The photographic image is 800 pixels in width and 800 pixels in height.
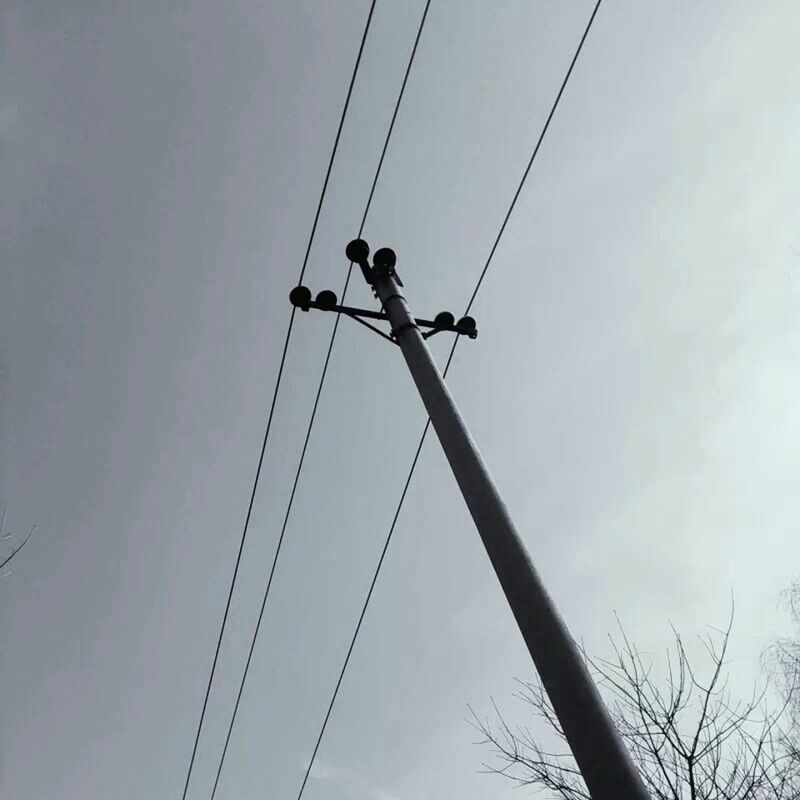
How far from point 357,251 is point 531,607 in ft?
11.1

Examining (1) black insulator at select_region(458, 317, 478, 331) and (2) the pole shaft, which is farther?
(1) black insulator at select_region(458, 317, 478, 331)

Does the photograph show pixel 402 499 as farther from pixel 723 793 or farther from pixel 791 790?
pixel 791 790

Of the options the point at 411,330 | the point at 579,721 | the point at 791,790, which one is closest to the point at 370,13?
the point at 411,330

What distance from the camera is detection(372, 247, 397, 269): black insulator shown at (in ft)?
17.2

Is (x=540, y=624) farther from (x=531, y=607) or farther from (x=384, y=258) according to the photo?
(x=384, y=258)

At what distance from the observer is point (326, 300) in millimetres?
5551

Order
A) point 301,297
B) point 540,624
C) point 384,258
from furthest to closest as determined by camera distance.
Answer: point 301,297
point 384,258
point 540,624

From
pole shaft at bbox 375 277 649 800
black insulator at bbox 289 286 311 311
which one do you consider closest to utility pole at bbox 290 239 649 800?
pole shaft at bbox 375 277 649 800

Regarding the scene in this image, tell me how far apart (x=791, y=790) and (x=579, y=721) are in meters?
7.43

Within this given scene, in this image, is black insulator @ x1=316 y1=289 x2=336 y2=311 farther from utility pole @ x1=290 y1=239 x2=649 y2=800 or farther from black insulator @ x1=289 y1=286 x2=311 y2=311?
utility pole @ x1=290 y1=239 x2=649 y2=800

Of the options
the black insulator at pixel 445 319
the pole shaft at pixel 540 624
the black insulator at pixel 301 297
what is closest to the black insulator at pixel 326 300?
the black insulator at pixel 301 297

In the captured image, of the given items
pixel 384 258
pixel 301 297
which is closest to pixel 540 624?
pixel 384 258

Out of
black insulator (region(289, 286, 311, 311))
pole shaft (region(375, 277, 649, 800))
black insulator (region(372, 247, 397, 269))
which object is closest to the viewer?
pole shaft (region(375, 277, 649, 800))

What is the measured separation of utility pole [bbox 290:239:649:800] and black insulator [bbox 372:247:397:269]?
0.61m
